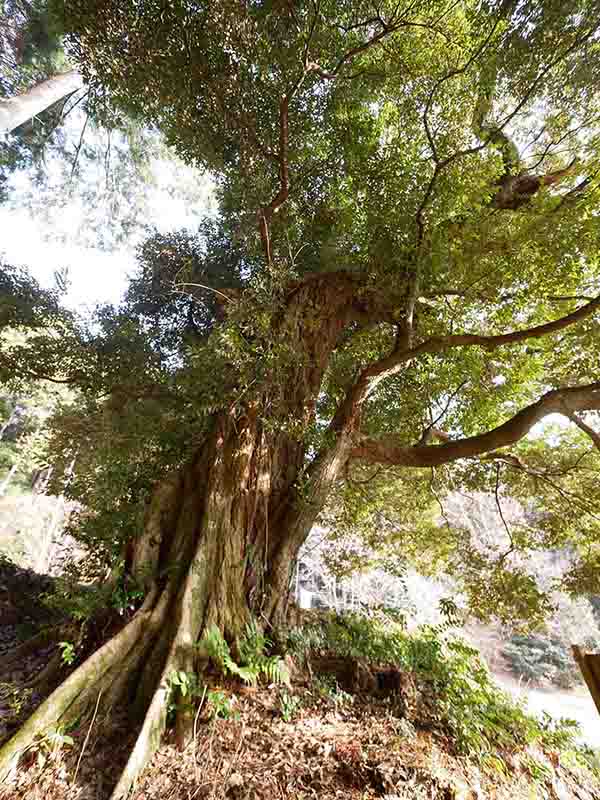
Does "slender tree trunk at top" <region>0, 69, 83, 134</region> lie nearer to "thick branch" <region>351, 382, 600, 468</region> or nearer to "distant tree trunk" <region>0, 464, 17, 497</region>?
"thick branch" <region>351, 382, 600, 468</region>

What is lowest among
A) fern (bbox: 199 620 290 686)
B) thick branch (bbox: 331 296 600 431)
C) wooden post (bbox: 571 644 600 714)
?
fern (bbox: 199 620 290 686)

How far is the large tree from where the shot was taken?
3965 millimetres

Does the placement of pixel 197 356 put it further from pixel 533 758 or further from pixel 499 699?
pixel 499 699

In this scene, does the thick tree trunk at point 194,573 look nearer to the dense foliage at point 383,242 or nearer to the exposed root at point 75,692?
the exposed root at point 75,692

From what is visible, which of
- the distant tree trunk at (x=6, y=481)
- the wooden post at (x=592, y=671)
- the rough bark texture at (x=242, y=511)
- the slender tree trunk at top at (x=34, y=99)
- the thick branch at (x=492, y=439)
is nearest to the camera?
→ the wooden post at (x=592, y=671)

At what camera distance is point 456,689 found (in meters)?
4.14

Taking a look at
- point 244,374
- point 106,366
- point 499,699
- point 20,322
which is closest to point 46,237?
point 20,322

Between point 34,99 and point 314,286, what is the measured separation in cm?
729

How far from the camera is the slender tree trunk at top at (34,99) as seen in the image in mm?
6789

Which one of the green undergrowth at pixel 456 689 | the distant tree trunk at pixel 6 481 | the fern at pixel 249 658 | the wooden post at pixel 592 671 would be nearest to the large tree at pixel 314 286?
the fern at pixel 249 658

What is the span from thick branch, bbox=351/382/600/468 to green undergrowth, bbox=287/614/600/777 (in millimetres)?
2342

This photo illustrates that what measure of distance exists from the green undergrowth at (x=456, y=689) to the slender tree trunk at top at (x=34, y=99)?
32.4ft

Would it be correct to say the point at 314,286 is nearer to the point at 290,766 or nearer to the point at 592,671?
the point at 592,671

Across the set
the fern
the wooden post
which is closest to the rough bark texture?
the fern
